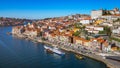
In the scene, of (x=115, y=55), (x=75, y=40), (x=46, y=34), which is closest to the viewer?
(x=115, y=55)

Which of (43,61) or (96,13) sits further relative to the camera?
(96,13)

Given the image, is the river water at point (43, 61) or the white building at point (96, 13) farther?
the white building at point (96, 13)

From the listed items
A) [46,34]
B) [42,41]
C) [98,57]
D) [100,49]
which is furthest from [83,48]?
[46,34]

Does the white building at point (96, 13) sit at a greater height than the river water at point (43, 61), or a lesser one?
greater

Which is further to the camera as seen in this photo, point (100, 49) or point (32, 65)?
point (100, 49)

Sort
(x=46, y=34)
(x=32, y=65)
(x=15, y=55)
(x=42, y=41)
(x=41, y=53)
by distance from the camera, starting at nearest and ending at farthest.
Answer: (x=32, y=65) < (x=15, y=55) < (x=41, y=53) < (x=42, y=41) < (x=46, y=34)

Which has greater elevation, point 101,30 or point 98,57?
point 101,30

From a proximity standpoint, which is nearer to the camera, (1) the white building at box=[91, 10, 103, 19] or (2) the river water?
(2) the river water

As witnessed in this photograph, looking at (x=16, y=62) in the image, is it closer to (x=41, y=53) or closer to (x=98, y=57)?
(x=41, y=53)

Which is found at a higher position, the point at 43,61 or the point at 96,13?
the point at 96,13

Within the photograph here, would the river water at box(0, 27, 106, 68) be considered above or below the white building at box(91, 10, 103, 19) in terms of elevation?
below

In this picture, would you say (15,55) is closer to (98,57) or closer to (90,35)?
(98,57)
